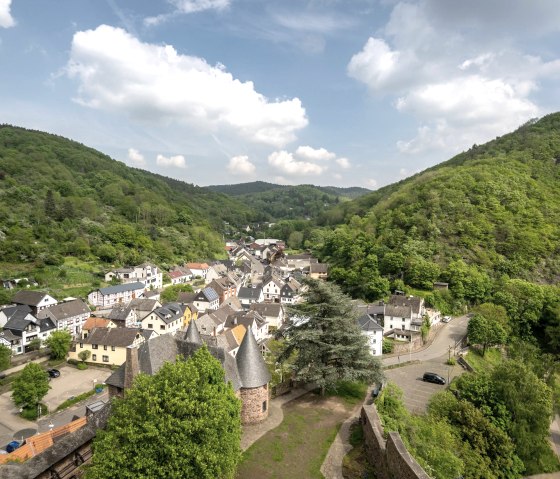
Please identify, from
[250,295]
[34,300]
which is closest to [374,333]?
[250,295]

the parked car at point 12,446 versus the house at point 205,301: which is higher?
the house at point 205,301

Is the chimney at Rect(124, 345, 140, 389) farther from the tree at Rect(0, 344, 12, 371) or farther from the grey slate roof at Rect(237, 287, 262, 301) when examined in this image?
the grey slate roof at Rect(237, 287, 262, 301)

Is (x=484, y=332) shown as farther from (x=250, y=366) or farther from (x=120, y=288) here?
(x=120, y=288)

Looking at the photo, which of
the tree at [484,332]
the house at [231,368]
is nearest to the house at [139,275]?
the house at [231,368]

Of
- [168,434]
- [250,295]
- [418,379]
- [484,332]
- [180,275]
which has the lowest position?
[418,379]

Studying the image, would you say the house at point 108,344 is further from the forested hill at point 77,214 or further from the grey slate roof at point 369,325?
the forested hill at point 77,214

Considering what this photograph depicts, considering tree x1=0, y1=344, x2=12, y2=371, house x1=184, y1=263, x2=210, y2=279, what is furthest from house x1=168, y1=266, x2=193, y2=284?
tree x1=0, y1=344, x2=12, y2=371
